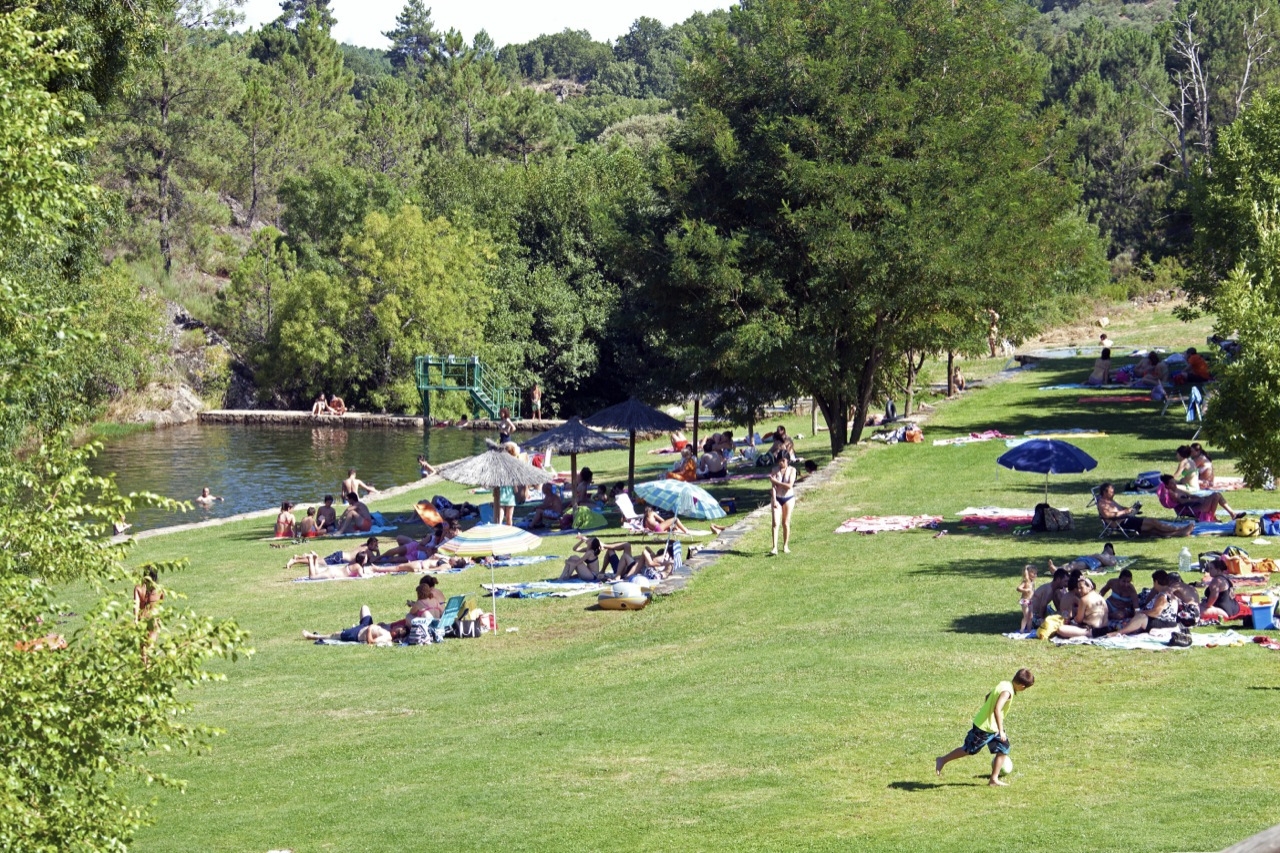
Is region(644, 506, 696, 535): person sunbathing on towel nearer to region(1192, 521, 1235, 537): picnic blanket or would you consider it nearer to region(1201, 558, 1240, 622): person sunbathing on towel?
region(1192, 521, 1235, 537): picnic blanket

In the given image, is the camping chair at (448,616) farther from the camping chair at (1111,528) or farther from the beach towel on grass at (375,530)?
the camping chair at (1111,528)

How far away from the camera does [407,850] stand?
11.8 m

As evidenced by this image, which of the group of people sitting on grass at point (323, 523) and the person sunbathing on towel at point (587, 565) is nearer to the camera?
the person sunbathing on towel at point (587, 565)

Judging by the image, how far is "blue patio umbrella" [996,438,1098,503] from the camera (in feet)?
78.8

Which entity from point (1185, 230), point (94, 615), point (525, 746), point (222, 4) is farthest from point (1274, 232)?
point (222, 4)

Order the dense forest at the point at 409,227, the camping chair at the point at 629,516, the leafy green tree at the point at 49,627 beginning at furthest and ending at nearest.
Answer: the dense forest at the point at 409,227, the camping chair at the point at 629,516, the leafy green tree at the point at 49,627

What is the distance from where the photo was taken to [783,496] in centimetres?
2380

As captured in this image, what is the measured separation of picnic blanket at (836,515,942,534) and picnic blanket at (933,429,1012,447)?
8.74 m

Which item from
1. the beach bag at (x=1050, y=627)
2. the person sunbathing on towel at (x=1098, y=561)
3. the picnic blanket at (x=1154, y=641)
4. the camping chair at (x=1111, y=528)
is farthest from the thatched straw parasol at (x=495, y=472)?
the picnic blanket at (x=1154, y=641)

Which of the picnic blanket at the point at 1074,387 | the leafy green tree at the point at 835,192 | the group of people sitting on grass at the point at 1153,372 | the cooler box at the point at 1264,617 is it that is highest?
the leafy green tree at the point at 835,192

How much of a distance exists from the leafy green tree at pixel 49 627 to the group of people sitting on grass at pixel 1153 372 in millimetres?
34408

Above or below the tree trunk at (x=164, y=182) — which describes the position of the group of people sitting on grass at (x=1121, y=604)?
below

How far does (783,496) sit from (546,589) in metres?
4.34

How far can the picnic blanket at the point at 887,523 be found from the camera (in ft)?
83.0
